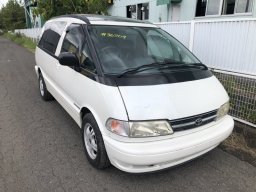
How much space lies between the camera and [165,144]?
7.85 ft

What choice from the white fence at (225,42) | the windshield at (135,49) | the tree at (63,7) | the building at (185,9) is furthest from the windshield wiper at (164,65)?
the tree at (63,7)

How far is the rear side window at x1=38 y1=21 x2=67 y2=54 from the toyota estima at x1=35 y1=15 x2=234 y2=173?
0.47 meters

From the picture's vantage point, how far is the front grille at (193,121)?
2469 mm

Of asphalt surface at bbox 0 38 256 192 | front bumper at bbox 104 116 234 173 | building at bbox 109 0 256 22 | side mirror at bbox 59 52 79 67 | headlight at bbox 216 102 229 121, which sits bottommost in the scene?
asphalt surface at bbox 0 38 256 192

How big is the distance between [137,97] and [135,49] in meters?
1.04

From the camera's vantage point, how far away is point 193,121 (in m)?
2.57

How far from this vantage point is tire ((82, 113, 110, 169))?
8.89 ft

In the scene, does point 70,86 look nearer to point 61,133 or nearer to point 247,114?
point 61,133

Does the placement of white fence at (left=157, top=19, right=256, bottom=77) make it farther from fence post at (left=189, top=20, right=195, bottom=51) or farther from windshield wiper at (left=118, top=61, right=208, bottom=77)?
windshield wiper at (left=118, top=61, right=208, bottom=77)

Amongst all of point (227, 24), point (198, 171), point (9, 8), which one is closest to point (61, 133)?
point (198, 171)

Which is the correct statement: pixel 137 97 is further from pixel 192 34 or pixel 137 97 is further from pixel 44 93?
pixel 192 34

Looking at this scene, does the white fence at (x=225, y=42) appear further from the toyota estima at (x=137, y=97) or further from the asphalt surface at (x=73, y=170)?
the asphalt surface at (x=73, y=170)

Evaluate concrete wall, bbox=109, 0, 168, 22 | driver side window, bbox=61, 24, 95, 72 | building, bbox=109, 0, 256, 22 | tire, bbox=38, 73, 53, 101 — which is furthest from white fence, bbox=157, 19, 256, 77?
concrete wall, bbox=109, 0, 168, 22

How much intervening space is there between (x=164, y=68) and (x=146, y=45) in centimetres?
68
